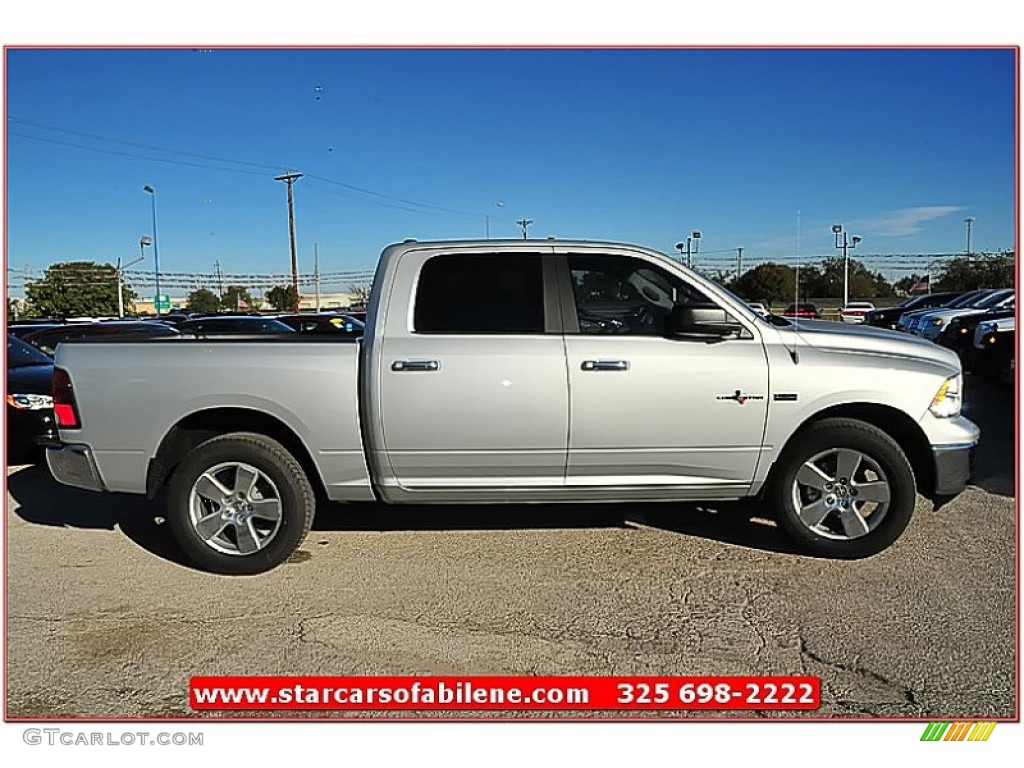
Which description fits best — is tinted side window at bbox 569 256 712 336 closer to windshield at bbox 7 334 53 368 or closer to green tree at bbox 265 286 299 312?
windshield at bbox 7 334 53 368

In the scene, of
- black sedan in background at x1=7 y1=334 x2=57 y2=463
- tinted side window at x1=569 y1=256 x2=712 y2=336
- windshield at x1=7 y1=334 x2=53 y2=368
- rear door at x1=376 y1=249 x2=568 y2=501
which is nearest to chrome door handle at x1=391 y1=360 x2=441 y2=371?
rear door at x1=376 y1=249 x2=568 y2=501

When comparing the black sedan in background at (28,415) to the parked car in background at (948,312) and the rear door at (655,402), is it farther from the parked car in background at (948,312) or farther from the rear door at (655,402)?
the parked car in background at (948,312)

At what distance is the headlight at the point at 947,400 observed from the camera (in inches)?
192

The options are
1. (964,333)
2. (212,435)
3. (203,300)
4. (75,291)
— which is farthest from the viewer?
(75,291)

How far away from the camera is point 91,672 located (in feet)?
12.5

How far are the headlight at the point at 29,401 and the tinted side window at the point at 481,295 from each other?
469cm

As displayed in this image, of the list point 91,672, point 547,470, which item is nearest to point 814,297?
point 547,470

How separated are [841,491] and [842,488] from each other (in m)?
0.02

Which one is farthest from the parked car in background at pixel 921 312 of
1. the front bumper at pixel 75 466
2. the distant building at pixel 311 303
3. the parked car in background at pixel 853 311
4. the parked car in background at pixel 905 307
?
the front bumper at pixel 75 466

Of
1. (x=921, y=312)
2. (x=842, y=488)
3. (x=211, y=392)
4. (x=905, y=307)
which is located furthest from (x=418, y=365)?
(x=905, y=307)

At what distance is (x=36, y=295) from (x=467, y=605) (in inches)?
1495

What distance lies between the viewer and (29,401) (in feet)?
25.4

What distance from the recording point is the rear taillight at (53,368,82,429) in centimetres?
484

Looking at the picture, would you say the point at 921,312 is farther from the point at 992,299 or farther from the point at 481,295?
the point at 481,295
